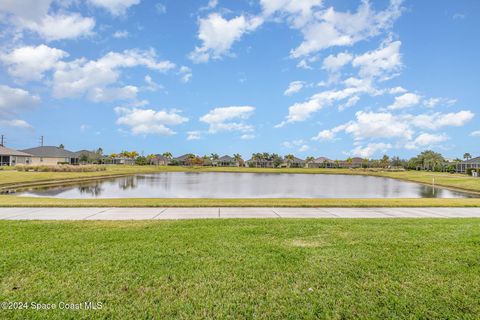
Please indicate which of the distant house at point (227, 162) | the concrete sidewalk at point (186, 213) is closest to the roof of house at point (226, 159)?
the distant house at point (227, 162)

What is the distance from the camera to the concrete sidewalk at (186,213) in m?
8.84

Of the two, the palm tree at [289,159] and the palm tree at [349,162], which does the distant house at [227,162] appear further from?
the palm tree at [349,162]

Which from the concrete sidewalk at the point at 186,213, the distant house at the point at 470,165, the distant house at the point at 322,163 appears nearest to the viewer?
the concrete sidewalk at the point at 186,213

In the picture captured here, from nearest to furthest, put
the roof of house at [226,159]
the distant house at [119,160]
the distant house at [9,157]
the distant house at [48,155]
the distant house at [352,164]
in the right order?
the distant house at [9,157]
the distant house at [48,155]
the distant house at [119,160]
the distant house at [352,164]
the roof of house at [226,159]

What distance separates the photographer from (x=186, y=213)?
32.1 feet

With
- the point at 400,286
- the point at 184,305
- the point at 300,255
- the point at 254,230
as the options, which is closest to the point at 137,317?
the point at 184,305

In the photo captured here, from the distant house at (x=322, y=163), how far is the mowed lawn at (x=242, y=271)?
113m

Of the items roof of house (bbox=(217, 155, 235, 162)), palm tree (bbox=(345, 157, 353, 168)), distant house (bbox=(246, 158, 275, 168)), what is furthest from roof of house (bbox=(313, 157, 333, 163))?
roof of house (bbox=(217, 155, 235, 162))

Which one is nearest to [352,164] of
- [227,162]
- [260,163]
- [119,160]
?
[260,163]

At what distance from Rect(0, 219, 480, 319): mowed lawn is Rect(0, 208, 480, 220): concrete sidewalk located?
1812mm

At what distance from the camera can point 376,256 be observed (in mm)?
5273

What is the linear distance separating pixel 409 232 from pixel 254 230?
387cm

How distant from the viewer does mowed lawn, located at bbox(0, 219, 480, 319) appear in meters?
3.49

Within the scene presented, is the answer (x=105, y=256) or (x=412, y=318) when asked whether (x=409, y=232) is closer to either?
(x=412, y=318)
